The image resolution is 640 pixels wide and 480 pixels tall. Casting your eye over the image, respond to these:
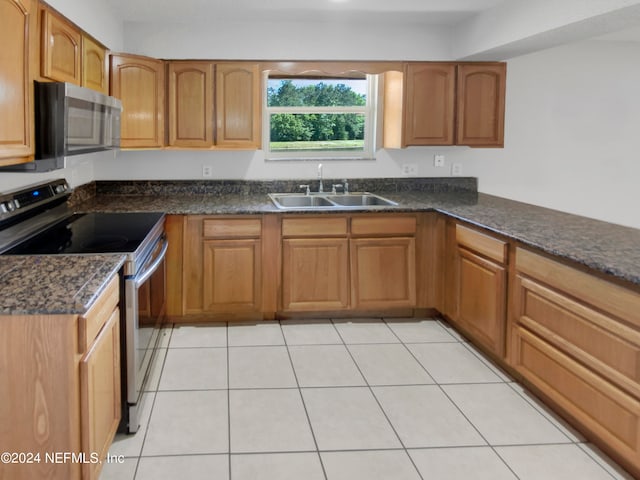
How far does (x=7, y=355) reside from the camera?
181 centimetres

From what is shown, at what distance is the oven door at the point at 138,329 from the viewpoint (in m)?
2.55

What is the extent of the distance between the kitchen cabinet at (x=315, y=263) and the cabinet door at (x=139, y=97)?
111 cm

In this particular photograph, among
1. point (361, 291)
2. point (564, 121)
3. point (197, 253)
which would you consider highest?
point (564, 121)

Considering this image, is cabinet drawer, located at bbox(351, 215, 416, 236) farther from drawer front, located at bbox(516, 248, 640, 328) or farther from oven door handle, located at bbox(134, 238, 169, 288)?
oven door handle, located at bbox(134, 238, 169, 288)

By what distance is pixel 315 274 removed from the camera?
417cm

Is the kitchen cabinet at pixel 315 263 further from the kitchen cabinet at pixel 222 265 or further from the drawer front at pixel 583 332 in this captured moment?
the drawer front at pixel 583 332

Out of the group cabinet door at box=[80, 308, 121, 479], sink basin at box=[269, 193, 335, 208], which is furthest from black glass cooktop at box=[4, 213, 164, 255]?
sink basin at box=[269, 193, 335, 208]

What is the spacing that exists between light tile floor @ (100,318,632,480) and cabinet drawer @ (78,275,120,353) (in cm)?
Result: 62

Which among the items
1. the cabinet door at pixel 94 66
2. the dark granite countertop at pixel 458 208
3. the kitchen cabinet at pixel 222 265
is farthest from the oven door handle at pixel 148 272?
the cabinet door at pixel 94 66

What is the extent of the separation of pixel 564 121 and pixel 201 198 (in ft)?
9.47

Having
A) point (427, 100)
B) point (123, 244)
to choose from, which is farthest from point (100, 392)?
point (427, 100)

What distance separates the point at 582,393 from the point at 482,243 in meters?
1.13

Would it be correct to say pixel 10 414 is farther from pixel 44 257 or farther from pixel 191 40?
pixel 191 40

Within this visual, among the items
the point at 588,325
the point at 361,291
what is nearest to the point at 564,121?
the point at 361,291
